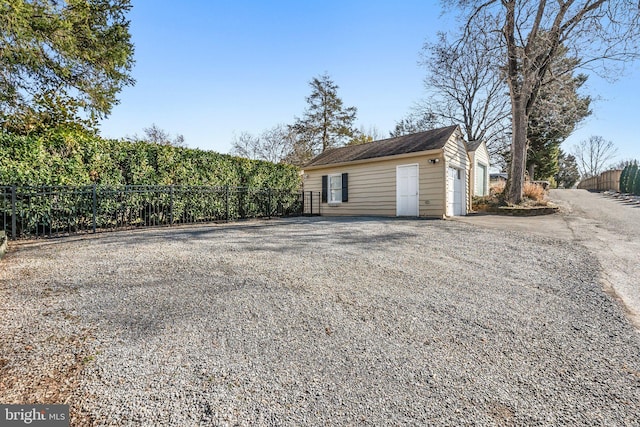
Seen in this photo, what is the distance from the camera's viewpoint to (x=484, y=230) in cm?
665

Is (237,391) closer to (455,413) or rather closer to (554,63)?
(455,413)

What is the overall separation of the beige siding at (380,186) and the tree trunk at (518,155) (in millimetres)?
3963

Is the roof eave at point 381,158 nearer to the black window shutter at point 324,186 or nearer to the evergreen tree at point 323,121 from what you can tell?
the black window shutter at point 324,186

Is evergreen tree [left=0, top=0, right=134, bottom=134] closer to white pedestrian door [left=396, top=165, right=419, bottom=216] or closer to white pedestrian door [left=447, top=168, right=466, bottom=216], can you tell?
white pedestrian door [left=396, top=165, right=419, bottom=216]

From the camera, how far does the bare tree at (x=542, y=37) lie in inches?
367

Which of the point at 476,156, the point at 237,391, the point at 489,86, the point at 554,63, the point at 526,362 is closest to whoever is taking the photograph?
the point at 237,391

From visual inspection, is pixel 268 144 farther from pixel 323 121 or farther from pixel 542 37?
pixel 542 37

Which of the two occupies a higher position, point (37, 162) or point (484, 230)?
point (37, 162)

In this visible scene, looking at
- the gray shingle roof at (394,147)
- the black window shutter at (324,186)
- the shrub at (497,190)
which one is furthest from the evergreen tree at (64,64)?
the shrub at (497,190)

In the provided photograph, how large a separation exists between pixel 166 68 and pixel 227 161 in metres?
5.83

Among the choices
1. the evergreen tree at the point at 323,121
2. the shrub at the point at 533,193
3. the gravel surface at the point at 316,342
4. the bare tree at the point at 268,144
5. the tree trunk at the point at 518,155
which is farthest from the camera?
the bare tree at the point at 268,144

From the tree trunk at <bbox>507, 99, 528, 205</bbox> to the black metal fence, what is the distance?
917cm

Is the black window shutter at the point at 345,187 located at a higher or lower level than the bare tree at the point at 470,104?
lower

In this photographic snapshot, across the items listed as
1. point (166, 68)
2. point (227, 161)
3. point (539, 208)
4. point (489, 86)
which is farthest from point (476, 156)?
point (166, 68)
